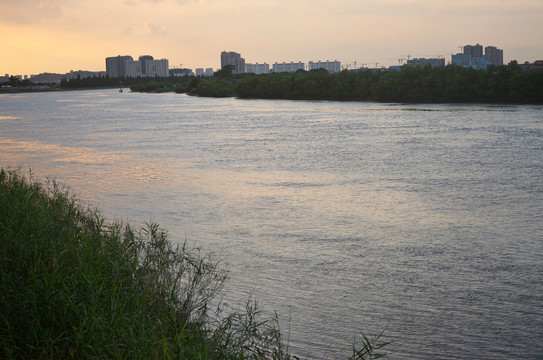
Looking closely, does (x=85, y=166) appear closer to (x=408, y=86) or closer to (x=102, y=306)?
(x=102, y=306)

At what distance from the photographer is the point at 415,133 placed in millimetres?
32344

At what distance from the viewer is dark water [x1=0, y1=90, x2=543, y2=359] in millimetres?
7703

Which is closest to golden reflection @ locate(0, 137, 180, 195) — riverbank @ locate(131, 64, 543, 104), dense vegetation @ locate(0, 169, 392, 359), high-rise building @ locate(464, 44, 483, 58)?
dense vegetation @ locate(0, 169, 392, 359)

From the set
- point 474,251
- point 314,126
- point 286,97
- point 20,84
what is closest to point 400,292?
point 474,251

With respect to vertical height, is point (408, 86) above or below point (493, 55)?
below

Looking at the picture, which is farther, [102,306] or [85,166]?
[85,166]

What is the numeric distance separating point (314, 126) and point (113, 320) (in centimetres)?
3335

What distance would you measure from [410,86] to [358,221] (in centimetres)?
6416

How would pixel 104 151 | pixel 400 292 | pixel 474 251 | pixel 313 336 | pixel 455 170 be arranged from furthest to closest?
pixel 104 151
pixel 455 170
pixel 474 251
pixel 400 292
pixel 313 336

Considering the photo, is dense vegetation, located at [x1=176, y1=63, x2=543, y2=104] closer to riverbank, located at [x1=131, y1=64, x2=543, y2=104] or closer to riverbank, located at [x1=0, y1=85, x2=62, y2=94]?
riverbank, located at [x1=131, y1=64, x2=543, y2=104]

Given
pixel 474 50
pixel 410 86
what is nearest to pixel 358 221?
pixel 410 86

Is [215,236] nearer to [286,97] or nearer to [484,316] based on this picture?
[484,316]

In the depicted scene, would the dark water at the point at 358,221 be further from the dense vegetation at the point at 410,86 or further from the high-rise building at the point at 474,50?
the high-rise building at the point at 474,50

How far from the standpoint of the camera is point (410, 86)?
74.0 m
